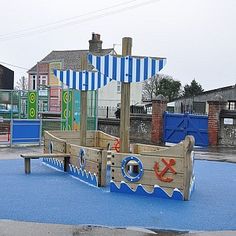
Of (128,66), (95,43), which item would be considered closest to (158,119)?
(95,43)

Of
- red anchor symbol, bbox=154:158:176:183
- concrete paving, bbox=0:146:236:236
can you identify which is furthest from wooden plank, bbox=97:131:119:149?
concrete paving, bbox=0:146:236:236

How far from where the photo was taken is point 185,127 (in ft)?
78.4

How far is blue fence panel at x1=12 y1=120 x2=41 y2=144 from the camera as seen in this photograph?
63.0ft

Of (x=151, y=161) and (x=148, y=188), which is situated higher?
(x=151, y=161)

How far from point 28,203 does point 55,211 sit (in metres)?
0.81

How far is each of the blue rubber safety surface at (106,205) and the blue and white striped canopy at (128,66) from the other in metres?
2.42

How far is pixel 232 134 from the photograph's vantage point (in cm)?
2308

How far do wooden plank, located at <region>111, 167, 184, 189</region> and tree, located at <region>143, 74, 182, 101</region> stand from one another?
209 feet

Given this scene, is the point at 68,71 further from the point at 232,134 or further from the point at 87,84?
the point at 232,134

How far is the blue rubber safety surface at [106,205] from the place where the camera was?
6660 millimetres

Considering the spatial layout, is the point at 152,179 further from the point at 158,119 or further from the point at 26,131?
the point at 158,119

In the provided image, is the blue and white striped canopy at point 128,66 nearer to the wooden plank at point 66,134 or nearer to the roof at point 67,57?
the wooden plank at point 66,134

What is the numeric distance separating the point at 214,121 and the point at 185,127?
1.66 metres

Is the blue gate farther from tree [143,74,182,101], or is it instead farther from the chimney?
tree [143,74,182,101]
